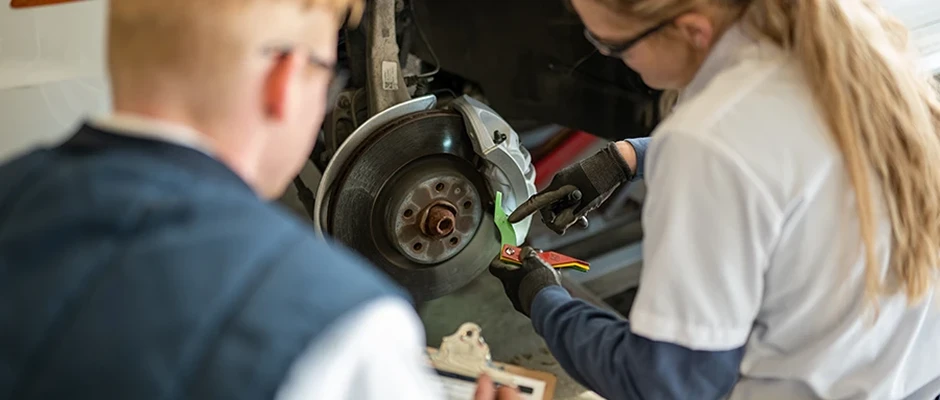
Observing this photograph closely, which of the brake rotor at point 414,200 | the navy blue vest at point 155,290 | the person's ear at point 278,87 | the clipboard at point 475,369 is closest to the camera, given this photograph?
the navy blue vest at point 155,290

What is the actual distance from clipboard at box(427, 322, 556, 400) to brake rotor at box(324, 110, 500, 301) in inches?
7.8

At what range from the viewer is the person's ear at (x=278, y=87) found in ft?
2.16

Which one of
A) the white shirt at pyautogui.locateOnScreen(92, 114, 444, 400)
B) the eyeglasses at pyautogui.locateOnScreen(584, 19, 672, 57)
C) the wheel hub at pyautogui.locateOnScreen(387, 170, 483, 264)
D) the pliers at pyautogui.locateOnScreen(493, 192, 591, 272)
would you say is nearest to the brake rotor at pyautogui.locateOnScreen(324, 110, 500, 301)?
the wheel hub at pyautogui.locateOnScreen(387, 170, 483, 264)

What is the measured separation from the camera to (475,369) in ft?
4.37

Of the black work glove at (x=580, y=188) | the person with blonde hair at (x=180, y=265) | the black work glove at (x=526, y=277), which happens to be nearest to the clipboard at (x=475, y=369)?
the black work glove at (x=526, y=277)

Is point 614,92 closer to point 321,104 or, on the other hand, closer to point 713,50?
point 713,50

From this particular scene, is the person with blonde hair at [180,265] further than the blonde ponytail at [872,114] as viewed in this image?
No

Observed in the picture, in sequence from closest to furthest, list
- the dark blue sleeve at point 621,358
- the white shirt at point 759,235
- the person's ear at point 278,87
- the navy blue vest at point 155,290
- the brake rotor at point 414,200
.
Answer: the navy blue vest at point 155,290
the person's ear at point 278,87
the white shirt at point 759,235
the dark blue sleeve at point 621,358
the brake rotor at point 414,200

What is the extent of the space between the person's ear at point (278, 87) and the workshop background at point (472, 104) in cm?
63

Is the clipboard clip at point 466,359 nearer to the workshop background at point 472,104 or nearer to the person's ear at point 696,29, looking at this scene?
the workshop background at point 472,104

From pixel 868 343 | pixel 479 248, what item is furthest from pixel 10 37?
pixel 868 343

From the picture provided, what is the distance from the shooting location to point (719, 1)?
89cm

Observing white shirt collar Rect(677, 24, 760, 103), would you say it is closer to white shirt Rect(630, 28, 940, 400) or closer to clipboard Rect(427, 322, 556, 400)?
white shirt Rect(630, 28, 940, 400)

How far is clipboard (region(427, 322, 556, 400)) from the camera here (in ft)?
4.31
